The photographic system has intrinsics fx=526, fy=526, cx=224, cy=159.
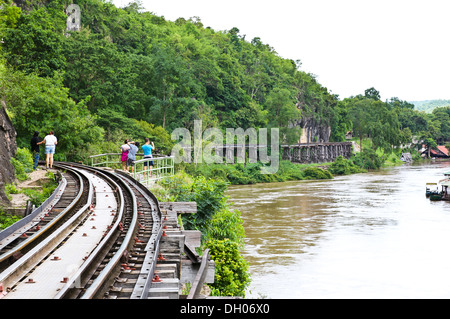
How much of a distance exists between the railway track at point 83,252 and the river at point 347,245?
637 cm

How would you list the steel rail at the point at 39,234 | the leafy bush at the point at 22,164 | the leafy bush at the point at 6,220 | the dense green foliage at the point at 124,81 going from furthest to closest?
1. the dense green foliage at the point at 124,81
2. the leafy bush at the point at 22,164
3. the leafy bush at the point at 6,220
4. the steel rail at the point at 39,234

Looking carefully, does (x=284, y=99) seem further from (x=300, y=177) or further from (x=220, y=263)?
(x=220, y=263)

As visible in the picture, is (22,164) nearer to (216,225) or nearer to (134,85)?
(216,225)

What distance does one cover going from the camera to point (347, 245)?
2327 centimetres

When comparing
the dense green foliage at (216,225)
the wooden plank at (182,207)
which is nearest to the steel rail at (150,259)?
the wooden plank at (182,207)

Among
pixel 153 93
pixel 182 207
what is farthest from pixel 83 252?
pixel 153 93

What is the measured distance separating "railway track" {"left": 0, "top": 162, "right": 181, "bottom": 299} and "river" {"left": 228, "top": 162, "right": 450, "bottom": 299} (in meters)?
6.37

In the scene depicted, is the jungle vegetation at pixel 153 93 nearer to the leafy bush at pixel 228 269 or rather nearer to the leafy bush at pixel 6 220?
the leafy bush at pixel 228 269

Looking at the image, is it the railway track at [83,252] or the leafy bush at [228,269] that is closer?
the railway track at [83,252]

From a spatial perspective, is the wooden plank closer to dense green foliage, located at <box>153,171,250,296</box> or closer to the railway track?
the railway track

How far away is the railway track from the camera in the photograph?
5539 millimetres

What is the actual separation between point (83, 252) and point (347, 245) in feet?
58.1

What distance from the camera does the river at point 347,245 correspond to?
17016 millimetres
